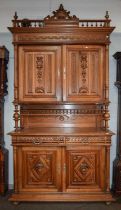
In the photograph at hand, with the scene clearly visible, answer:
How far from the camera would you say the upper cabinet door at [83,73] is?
3676 mm

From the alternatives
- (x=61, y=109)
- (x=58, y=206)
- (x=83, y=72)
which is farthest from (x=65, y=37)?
(x=58, y=206)

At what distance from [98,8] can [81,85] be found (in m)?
1.36

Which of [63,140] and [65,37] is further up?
[65,37]

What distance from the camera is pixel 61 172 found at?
3475 millimetres

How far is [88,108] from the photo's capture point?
397cm

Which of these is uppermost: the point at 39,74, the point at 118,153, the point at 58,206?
the point at 39,74

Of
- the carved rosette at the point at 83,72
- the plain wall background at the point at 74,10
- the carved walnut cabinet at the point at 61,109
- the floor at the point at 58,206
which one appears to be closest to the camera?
the floor at the point at 58,206

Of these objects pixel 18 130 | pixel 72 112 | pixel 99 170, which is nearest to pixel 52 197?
pixel 99 170

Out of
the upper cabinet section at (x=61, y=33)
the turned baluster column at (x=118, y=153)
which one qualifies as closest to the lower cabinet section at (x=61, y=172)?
the turned baluster column at (x=118, y=153)

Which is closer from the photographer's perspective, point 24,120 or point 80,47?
point 80,47

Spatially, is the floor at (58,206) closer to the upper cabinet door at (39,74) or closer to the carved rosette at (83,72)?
the upper cabinet door at (39,74)

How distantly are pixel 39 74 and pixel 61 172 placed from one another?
144cm

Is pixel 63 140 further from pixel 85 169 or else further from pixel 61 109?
pixel 61 109

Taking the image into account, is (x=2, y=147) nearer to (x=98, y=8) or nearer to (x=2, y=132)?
(x=2, y=132)
